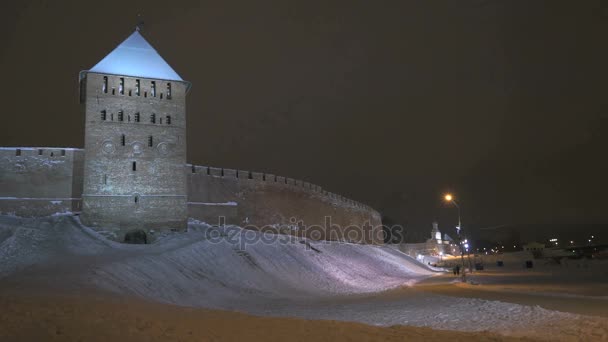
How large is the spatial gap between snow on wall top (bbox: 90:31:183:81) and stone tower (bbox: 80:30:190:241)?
0.04 meters

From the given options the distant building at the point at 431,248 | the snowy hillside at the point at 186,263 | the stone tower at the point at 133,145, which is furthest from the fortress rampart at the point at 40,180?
the distant building at the point at 431,248

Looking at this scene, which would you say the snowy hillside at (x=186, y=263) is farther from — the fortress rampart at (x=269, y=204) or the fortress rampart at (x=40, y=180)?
the fortress rampart at (x=269, y=204)

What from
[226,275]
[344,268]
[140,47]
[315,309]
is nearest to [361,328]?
[315,309]

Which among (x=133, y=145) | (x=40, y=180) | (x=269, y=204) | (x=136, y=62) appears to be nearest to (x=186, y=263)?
(x=133, y=145)

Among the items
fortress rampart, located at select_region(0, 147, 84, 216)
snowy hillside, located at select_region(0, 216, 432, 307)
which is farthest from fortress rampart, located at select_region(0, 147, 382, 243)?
snowy hillside, located at select_region(0, 216, 432, 307)

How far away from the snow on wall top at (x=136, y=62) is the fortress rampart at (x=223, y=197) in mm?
4103

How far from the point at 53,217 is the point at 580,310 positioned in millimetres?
19976

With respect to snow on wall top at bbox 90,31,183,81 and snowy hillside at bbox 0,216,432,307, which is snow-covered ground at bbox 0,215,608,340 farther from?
snow on wall top at bbox 90,31,183,81

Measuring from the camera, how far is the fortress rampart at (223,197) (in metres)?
22.5

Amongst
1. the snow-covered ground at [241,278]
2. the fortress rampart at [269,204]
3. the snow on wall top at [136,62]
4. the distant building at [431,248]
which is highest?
the snow on wall top at [136,62]

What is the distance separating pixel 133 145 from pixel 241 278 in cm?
832

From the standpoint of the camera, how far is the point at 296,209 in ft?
112

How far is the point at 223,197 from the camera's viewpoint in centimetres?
2847

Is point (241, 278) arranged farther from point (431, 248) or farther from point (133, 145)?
point (431, 248)
